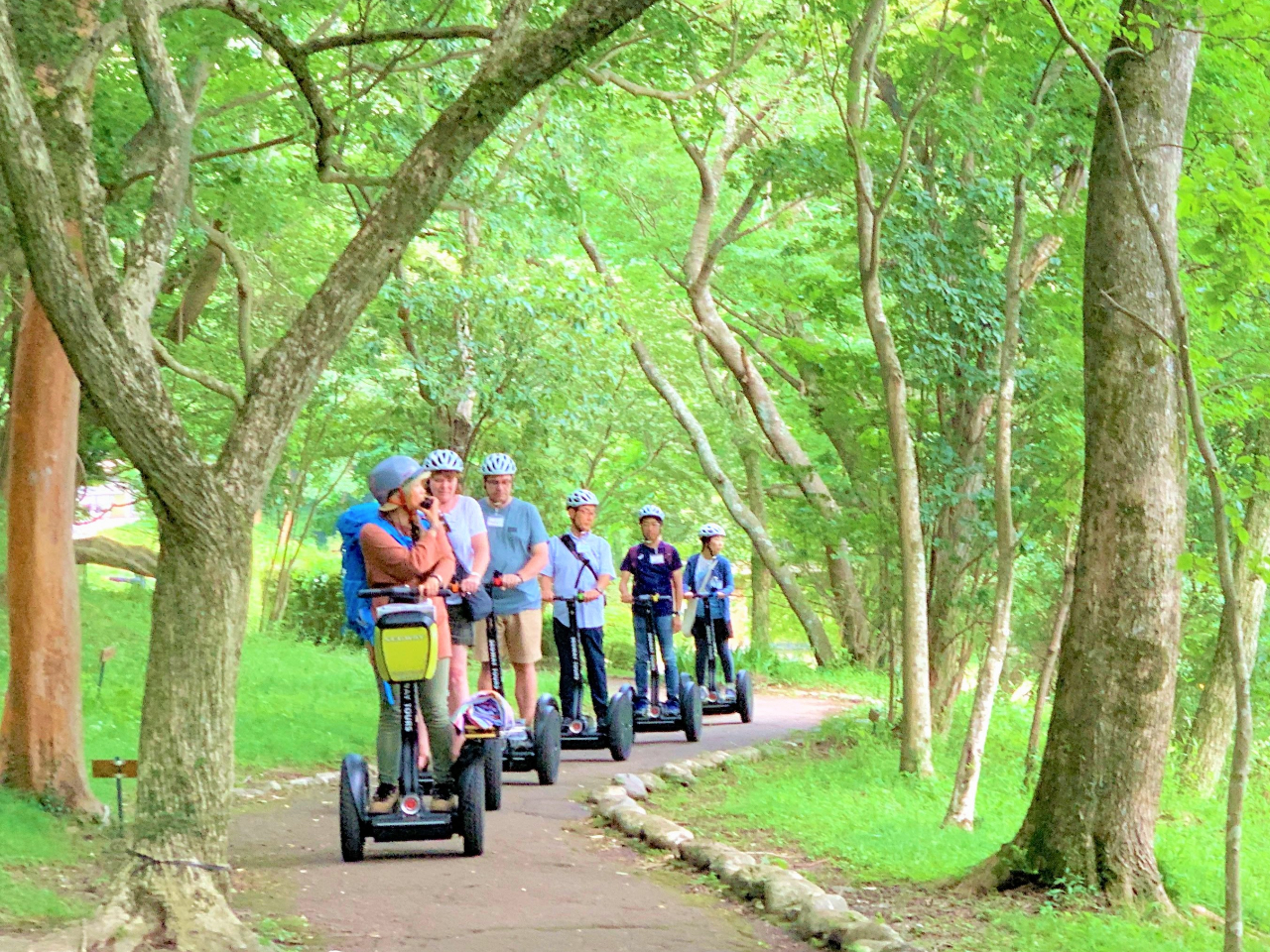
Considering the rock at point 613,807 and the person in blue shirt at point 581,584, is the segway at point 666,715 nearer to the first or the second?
the person in blue shirt at point 581,584

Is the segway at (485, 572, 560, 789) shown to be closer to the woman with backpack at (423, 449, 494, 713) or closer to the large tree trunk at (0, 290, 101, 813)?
the woman with backpack at (423, 449, 494, 713)

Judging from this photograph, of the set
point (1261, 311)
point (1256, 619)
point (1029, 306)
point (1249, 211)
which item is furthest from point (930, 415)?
point (1249, 211)

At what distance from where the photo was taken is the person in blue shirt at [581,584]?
10.6 m

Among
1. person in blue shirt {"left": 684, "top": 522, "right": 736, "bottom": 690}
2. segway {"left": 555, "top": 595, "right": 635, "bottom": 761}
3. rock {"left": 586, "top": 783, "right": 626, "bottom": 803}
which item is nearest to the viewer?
rock {"left": 586, "top": 783, "right": 626, "bottom": 803}

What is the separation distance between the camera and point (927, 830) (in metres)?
8.85

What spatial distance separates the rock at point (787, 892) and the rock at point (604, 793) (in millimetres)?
2480

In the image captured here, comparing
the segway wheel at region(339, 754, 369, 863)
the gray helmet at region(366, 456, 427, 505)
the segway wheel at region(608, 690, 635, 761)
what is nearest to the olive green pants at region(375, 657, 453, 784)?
the segway wheel at region(339, 754, 369, 863)

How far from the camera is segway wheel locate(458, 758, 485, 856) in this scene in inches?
268

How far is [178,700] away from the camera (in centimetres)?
558

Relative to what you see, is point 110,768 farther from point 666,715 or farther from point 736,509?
point 736,509

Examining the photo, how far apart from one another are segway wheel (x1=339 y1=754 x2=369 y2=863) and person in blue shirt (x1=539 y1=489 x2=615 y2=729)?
3.67 meters

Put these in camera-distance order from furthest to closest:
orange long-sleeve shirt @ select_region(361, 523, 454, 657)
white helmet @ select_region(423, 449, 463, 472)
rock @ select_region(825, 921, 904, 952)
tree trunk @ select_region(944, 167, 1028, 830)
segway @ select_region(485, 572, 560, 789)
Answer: segway @ select_region(485, 572, 560, 789)
tree trunk @ select_region(944, 167, 1028, 830)
white helmet @ select_region(423, 449, 463, 472)
orange long-sleeve shirt @ select_region(361, 523, 454, 657)
rock @ select_region(825, 921, 904, 952)

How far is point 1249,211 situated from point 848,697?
13960 mm

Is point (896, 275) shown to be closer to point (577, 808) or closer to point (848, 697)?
point (577, 808)
